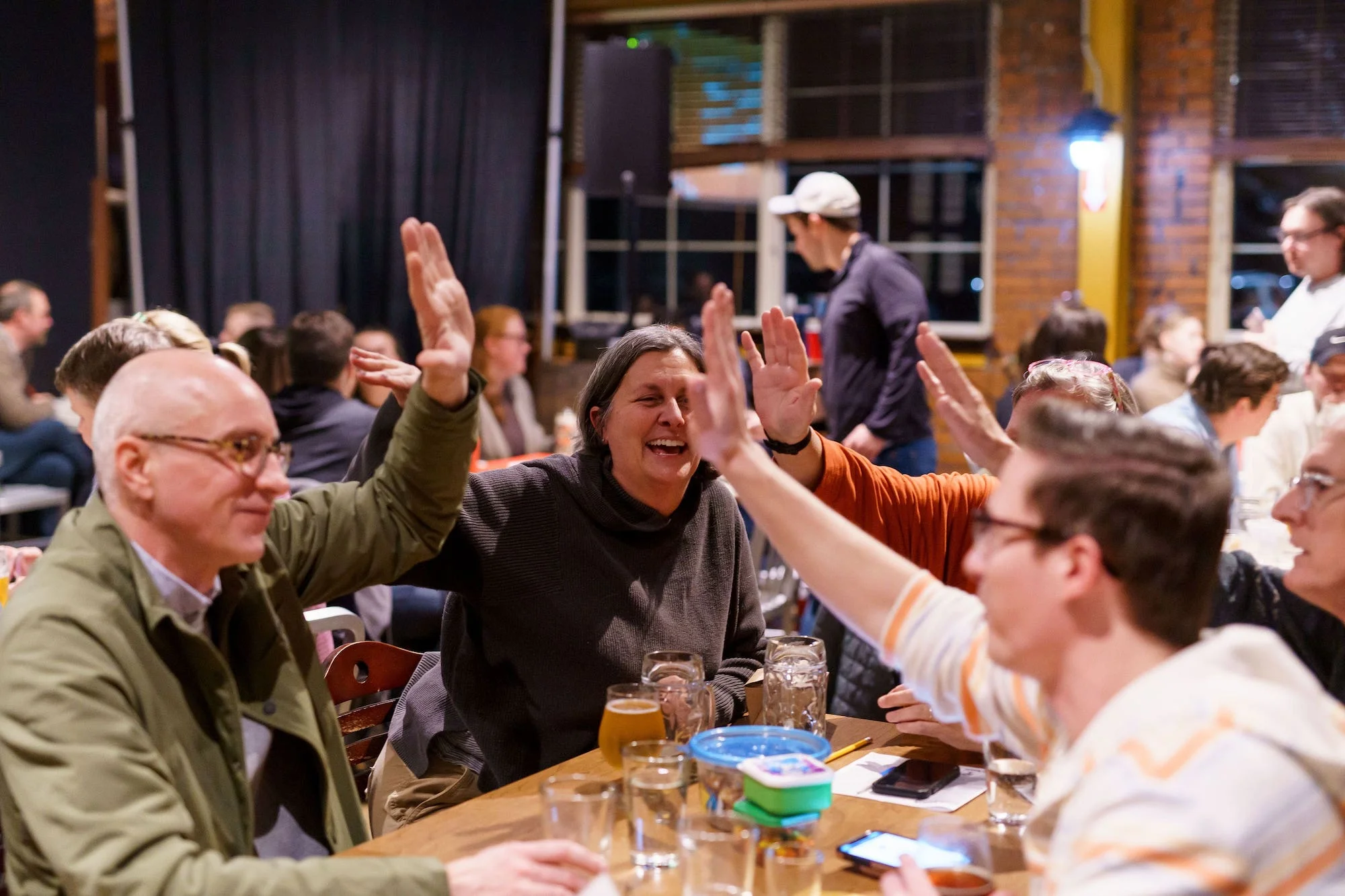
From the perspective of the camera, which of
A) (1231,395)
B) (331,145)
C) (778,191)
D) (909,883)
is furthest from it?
(778,191)

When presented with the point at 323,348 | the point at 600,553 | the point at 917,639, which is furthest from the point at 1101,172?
the point at 917,639

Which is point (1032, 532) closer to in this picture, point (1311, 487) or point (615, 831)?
point (615, 831)

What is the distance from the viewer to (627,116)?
7.08 metres

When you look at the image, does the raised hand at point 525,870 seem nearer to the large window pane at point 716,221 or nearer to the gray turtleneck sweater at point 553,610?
the gray turtleneck sweater at point 553,610

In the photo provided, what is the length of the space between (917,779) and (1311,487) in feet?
2.23

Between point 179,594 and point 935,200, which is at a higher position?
point 935,200

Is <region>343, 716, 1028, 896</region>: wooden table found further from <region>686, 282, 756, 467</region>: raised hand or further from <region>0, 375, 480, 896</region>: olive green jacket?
<region>686, 282, 756, 467</region>: raised hand

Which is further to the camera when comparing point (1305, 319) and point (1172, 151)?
point (1172, 151)

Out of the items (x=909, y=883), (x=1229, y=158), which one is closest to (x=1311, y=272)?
(x=1229, y=158)

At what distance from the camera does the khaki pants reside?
2.28m

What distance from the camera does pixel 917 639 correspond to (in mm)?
1518


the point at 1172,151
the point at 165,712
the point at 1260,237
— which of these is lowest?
the point at 165,712

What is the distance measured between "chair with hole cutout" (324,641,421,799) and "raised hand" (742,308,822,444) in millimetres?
784

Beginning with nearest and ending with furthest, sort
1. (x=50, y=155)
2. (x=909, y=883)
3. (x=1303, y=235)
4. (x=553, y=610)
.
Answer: (x=909, y=883) → (x=553, y=610) → (x=1303, y=235) → (x=50, y=155)
